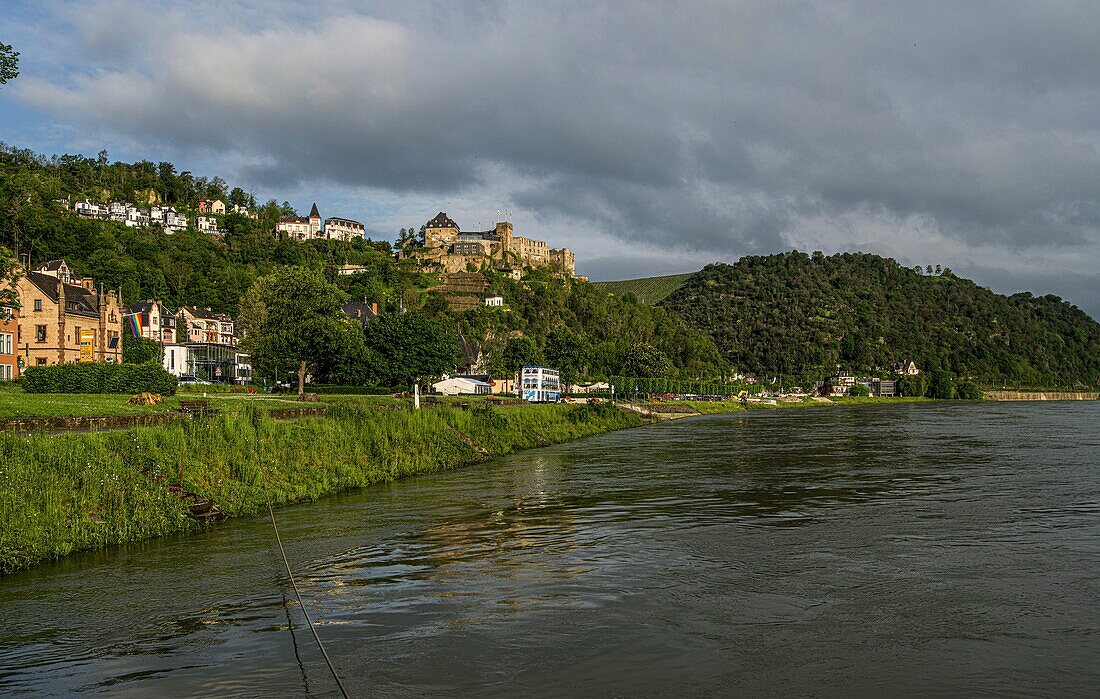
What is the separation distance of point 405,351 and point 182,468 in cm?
6816

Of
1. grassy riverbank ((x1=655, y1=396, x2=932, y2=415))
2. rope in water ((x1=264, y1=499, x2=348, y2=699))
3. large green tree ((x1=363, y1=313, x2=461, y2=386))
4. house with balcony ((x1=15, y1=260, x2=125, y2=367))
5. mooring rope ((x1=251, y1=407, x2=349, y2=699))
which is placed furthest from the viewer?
grassy riverbank ((x1=655, y1=396, x2=932, y2=415))

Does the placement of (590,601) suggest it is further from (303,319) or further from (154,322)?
(154,322)

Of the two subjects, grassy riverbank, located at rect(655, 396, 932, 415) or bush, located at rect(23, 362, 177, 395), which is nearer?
bush, located at rect(23, 362, 177, 395)

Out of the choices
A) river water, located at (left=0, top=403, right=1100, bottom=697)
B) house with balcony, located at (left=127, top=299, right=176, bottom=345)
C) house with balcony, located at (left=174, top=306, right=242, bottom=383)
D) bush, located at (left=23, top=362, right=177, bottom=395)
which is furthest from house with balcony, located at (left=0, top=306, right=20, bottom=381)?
house with balcony, located at (left=127, top=299, right=176, bottom=345)

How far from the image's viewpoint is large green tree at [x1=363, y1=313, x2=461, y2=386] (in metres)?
92.5

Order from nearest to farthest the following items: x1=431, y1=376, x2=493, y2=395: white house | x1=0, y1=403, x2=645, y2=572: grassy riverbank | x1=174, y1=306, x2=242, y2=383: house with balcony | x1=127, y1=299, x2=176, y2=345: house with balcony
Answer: x1=0, y1=403, x2=645, y2=572: grassy riverbank
x1=431, y1=376, x2=493, y2=395: white house
x1=174, y1=306, x2=242, y2=383: house with balcony
x1=127, y1=299, x2=176, y2=345: house with balcony

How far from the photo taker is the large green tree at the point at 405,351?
92.5m

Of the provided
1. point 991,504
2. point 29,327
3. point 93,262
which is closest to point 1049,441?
point 991,504

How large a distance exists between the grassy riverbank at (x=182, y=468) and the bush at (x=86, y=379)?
58.0 feet

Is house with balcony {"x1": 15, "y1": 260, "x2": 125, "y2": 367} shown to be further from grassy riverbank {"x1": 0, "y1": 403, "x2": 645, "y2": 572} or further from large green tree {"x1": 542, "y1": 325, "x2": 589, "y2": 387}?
large green tree {"x1": 542, "y1": 325, "x2": 589, "y2": 387}

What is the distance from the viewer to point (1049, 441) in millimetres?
61375

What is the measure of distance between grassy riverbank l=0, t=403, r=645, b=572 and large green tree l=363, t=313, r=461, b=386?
48.5 meters

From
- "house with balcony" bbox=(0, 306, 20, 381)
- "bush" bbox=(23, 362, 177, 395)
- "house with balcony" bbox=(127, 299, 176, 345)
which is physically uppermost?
"house with balcony" bbox=(127, 299, 176, 345)

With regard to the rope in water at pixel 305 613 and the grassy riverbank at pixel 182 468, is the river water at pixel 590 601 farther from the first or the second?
the grassy riverbank at pixel 182 468
